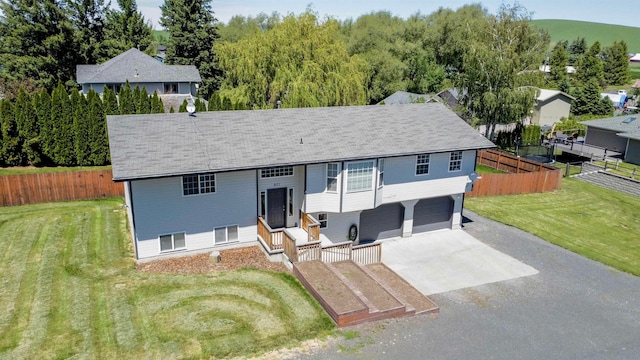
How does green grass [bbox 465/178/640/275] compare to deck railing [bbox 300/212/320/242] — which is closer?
deck railing [bbox 300/212/320/242]

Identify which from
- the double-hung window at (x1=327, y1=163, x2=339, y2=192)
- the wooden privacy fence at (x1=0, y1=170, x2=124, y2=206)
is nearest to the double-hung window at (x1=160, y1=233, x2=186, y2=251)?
the double-hung window at (x1=327, y1=163, x2=339, y2=192)

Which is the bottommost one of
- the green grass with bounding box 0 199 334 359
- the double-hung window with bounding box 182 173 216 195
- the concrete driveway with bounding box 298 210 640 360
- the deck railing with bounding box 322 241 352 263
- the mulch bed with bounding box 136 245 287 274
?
the concrete driveway with bounding box 298 210 640 360

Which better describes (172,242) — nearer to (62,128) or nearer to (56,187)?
(56,187)

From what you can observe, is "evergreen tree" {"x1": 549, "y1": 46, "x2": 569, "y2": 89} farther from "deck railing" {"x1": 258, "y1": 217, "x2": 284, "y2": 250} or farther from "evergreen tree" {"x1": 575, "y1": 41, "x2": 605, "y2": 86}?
"deck railing" {"x1": 258, "y1": 217, "x2": 284, "y2": 250}

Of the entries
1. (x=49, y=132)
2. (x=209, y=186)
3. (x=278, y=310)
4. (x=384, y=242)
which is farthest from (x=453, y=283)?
(x=49, y=132)

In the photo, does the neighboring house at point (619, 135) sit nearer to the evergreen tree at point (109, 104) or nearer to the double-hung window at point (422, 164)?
the double-hung window at point (422, 164)

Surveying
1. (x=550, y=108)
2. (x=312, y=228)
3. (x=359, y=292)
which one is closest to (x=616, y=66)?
(x=550, y=108)

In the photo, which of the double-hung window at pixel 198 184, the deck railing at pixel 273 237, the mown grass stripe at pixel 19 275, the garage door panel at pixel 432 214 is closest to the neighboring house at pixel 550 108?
the garage door panel at pixel 432 214
